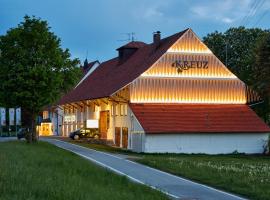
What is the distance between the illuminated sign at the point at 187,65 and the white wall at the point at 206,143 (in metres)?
6.89

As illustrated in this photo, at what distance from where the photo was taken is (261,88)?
53.5 m

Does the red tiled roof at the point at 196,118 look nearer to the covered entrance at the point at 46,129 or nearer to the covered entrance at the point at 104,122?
the covered entrance at the point at 104,122

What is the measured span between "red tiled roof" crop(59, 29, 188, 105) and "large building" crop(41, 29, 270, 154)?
15 centimetres

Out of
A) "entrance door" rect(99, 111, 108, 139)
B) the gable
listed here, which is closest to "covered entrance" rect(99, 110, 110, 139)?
"entrance door" rect(99, 111, 108, 139)

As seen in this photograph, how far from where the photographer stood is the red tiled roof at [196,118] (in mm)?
48750

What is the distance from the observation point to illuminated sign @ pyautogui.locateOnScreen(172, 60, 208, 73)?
52594 millimetres

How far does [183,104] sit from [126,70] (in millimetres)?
9142

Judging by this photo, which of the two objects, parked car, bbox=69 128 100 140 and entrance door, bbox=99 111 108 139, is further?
parked car, bbox=69 128 100 140

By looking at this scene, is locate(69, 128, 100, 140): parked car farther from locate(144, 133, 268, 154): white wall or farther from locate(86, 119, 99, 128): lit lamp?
locate(144, 133, 268, 154): white wall

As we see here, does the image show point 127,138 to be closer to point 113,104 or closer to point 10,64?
point 113,104

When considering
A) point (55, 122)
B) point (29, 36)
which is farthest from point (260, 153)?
point (55, 122)

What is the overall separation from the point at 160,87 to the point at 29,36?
1332cm

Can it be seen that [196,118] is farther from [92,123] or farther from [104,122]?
[92,123]

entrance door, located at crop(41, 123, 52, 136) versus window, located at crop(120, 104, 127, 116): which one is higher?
window, located at crop(120, 104, 127, 116)
